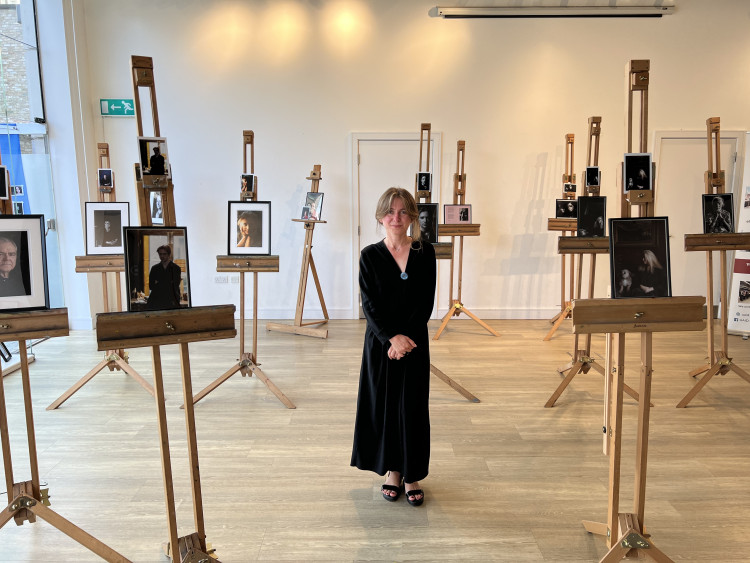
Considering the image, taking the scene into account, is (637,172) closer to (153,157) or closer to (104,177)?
(153,157)

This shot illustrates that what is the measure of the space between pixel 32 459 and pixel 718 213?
14.5 ft

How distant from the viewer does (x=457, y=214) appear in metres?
5.56

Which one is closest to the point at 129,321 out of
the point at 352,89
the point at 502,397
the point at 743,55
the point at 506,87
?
the point at 502,397

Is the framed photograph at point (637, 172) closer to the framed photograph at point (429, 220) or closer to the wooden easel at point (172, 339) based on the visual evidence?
the wooden easel at point (172, 339)

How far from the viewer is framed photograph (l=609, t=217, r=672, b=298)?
1899 mm

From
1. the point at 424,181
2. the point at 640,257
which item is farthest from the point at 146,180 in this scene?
the point at 424,181

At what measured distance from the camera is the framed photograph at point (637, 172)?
2.21 m

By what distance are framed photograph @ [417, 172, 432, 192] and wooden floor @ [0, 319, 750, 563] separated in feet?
6.18

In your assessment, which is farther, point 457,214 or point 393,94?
point 393,94

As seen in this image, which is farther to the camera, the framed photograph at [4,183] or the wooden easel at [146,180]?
the framed photograph at [4,183]

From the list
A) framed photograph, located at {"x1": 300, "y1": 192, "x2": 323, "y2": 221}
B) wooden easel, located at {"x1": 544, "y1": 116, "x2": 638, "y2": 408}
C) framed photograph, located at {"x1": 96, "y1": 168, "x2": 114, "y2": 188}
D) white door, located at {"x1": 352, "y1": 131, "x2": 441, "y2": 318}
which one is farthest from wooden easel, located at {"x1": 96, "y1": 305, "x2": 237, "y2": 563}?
white door, located at {"x1": 352, "y1": 131, "x2": 441, "y2": 318}

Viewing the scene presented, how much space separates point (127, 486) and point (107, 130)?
15.9 feet

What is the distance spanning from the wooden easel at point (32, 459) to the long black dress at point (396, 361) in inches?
46.0

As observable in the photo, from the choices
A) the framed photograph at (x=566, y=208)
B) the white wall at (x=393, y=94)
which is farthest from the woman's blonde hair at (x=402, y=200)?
the white wall at (x=393, y=94)
